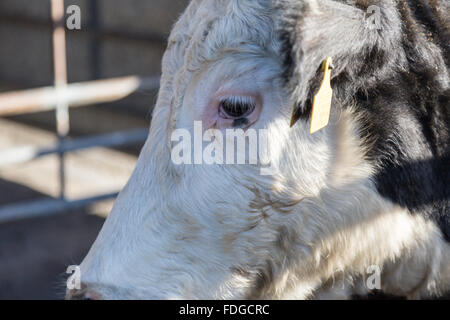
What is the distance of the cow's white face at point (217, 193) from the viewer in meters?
1.49

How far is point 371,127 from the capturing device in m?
1.58

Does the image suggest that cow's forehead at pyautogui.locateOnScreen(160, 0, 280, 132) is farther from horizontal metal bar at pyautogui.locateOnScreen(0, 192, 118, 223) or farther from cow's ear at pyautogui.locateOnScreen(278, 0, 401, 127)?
horizontal metal bar at pyautogui.locateOnScreen(0, 192, 118, 223)

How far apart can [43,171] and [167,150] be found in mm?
3261

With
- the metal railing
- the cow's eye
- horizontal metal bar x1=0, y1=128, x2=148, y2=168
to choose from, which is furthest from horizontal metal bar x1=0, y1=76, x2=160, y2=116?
the cow's eye

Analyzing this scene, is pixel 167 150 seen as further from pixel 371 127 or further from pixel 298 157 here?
pixel 371 127

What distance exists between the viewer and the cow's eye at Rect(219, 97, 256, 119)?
1.49 m

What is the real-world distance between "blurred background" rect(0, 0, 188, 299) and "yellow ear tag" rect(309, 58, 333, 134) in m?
0.95

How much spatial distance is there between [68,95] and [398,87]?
6.03 ft

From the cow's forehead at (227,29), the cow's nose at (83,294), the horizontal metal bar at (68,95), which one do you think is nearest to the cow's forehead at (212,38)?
the cow's forehead at (227,29)

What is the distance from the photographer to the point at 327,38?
4.61ft

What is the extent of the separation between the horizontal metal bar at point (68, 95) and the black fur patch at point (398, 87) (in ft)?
5.45
